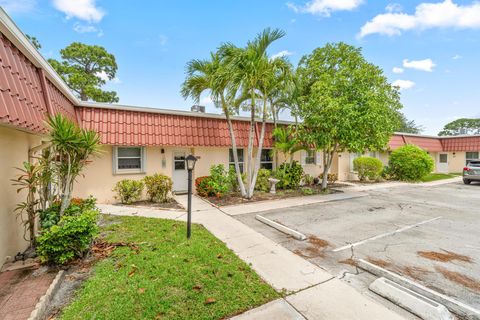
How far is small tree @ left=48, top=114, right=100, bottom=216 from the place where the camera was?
3.90m

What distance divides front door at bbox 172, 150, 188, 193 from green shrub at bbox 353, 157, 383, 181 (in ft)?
38.1

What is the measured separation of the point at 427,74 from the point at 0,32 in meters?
18.2

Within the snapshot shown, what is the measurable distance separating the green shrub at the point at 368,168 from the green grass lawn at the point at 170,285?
13.2m

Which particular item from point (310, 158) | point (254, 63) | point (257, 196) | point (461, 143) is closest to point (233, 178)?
point (257, 196)

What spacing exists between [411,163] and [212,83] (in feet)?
48.6

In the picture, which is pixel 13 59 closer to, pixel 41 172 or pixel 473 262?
pixel 41 172

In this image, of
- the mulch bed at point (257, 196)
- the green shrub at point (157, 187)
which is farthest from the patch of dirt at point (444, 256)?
the green shrub at point (157, 187)

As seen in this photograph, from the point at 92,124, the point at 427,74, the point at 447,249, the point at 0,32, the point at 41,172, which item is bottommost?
the point at 447,249

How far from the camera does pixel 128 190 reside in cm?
815

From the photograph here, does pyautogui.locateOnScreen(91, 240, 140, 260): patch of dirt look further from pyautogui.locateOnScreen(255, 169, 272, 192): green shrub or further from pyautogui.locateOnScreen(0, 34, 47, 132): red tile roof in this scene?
pyautogui.locateOnScreen(255, 169, 272, 192): green shrub

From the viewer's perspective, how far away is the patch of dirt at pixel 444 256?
4.07 metres

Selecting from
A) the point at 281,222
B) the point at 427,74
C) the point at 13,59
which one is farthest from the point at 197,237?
the point at 427,74

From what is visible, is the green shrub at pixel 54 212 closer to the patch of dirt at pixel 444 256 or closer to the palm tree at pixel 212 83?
the palm tree at pixel 212 83

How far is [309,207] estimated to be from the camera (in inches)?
314
